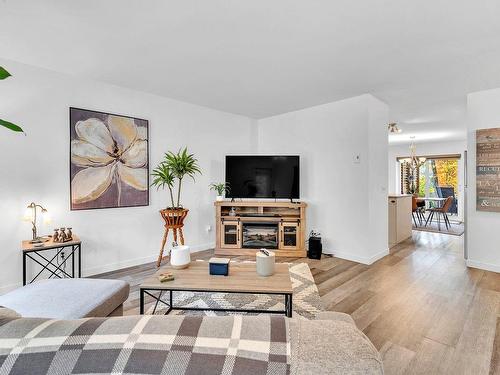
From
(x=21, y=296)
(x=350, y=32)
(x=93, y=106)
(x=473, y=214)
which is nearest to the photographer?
(x=21, y=296)

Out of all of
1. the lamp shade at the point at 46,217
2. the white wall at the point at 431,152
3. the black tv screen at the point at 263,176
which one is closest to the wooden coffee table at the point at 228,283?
the lamp shade at the point at 46,217

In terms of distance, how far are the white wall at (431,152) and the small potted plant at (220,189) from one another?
6.31 metres

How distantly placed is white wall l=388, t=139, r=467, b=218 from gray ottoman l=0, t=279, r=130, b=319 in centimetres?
846

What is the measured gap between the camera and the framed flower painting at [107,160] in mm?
2913

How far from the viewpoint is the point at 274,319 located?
1.98 feet

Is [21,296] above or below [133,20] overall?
below

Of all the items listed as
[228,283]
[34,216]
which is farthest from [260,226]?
[34,216]

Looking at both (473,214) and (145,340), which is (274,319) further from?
(473,214)

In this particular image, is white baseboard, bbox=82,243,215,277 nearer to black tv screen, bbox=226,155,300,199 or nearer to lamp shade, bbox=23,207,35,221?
lamp shade, bbox=23,207,35,221

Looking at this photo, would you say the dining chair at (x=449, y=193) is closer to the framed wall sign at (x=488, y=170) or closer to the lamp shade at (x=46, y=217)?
the framed wall sign at (x=488, y=170)

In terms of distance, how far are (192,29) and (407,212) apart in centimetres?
504

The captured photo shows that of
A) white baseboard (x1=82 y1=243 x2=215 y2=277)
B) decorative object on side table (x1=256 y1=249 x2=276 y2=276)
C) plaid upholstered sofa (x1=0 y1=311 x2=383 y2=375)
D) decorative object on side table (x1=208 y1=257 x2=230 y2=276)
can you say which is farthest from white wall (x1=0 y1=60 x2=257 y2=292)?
plaid upholstered sofa (x1=0 y1=311 x2=383 y2=375)

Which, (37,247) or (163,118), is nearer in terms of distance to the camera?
(37,247)

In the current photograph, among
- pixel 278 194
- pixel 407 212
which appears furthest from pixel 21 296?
pixel 407 212
